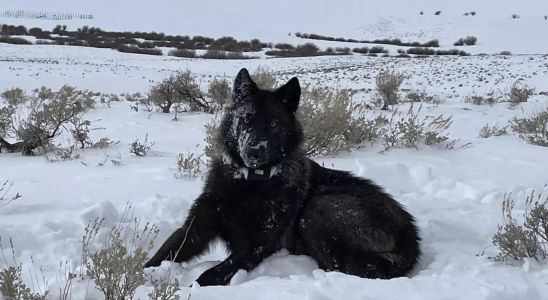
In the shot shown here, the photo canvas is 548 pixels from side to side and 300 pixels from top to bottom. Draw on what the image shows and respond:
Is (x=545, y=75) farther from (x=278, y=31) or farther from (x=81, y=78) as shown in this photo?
(x=278, y=31)

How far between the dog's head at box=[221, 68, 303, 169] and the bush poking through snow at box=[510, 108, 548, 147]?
202 inches

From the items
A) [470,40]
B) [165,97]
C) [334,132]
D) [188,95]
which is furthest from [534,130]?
[470,40]

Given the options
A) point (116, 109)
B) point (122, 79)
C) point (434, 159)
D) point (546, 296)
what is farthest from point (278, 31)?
point (546, 296)

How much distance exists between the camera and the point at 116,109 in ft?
39.9

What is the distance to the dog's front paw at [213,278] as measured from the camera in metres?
3.36

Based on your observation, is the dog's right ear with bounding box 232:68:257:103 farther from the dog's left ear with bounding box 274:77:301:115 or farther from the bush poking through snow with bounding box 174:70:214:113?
the bush poking through snow with bounding box 174:70:214:113

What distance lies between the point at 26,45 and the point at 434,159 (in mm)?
35033

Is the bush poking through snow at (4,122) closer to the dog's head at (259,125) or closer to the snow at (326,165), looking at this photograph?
the snow at (326,165)

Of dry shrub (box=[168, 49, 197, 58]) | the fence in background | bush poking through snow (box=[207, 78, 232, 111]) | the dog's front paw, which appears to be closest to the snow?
the dog's front paw

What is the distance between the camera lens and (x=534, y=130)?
7.94m

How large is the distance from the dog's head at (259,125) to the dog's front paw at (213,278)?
2.90ft

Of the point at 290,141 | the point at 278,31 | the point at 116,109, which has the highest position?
the point at 278,31

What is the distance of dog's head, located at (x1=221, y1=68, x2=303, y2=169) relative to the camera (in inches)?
142

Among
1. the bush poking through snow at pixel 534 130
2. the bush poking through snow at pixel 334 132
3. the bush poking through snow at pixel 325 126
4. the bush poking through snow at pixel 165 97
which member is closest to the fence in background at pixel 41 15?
the bush poking through snow at pixel 165 97
